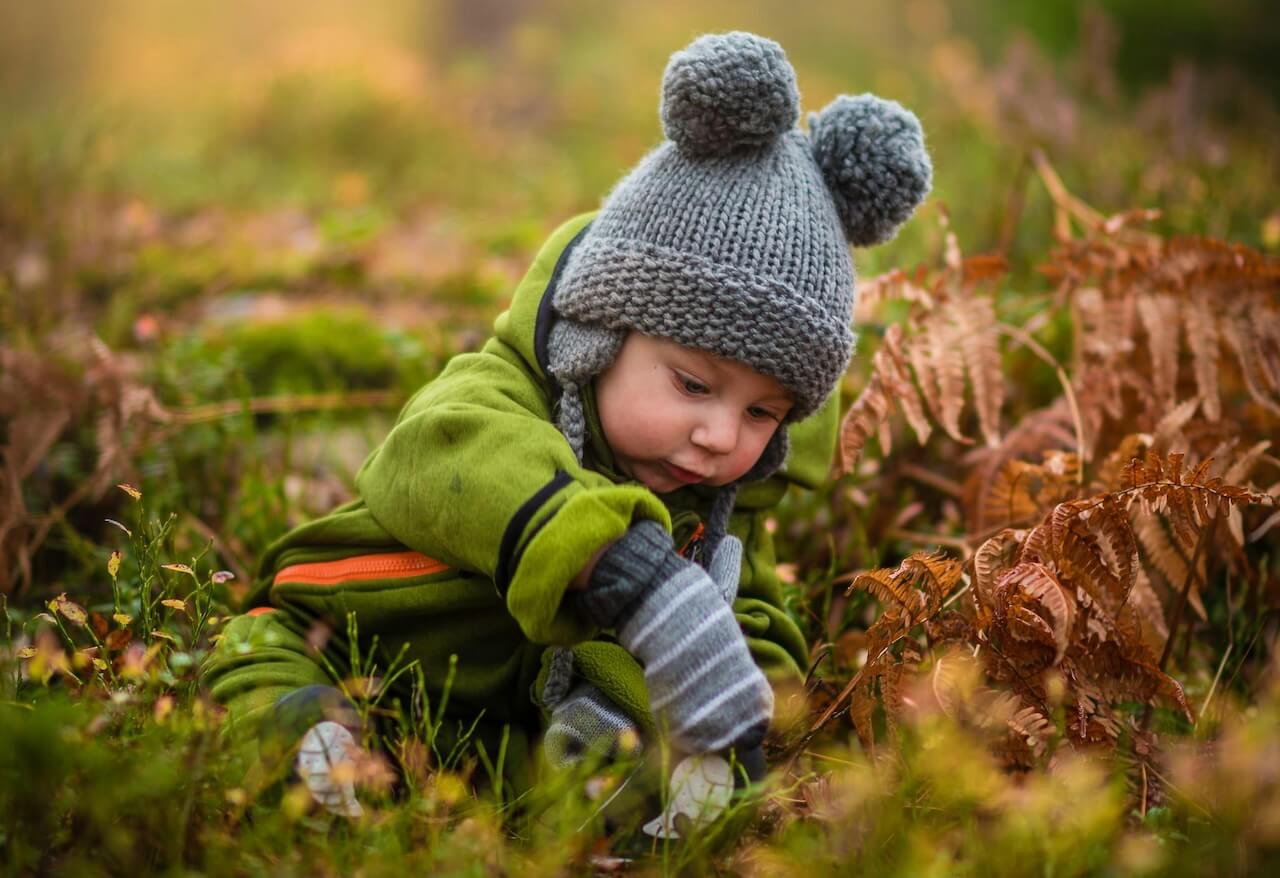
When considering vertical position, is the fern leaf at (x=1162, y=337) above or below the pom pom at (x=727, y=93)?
below

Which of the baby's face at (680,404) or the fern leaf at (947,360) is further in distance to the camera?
the fern leaf at (947,360)

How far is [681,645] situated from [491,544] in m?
0.37

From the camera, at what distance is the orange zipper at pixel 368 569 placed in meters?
2.28

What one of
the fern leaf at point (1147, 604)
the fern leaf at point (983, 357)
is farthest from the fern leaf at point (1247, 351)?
the fern leaf at point (1147, 604)

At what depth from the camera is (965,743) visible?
5.64ft

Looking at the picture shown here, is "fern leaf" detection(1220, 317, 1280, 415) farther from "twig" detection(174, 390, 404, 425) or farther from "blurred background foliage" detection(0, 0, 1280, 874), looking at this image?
"twig" detection(174, 390, 404, 425)

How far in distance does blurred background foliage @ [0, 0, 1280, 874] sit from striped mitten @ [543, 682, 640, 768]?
1.00 feet

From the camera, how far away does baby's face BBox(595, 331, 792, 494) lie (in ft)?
7.11

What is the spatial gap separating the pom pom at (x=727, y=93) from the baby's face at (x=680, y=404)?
0.42 meters

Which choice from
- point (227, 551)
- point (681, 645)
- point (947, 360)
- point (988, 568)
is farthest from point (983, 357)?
point (227, 551)

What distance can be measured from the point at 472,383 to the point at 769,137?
776mm

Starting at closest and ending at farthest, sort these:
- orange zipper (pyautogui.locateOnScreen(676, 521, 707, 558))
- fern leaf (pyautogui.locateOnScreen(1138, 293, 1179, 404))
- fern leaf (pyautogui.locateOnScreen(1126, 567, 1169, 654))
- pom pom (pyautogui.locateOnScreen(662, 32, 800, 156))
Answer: pom pom (pyautogui.locateOnScreen(662, 32, 800, 156)) → orange zipper (pyautogui.locateOnScreen(676, 521, 707, 558)) → fern leaf (pyautogui.locateOnScreen(1126, 567, 1169, 654)) → fern leaf (pyautogui.locateOnScreen(1138, 293, 1179, 404))

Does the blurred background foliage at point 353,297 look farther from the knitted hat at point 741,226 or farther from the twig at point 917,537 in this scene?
the knitted hat at point 741,226

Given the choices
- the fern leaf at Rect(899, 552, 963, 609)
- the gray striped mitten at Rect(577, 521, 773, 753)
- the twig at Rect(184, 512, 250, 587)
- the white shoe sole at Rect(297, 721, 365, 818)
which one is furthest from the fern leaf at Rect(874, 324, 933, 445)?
the twig at Rect(184, 512, 250, 587)
